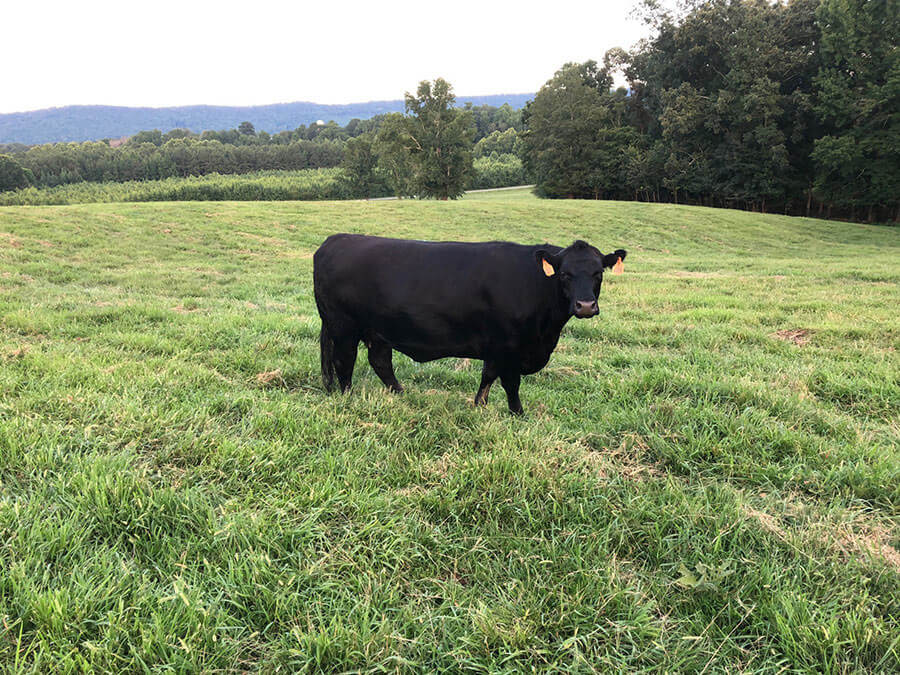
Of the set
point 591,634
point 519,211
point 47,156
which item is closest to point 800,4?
point 519,211

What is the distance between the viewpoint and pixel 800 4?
3975 centimetres

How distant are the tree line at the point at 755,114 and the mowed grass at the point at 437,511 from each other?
4254cm

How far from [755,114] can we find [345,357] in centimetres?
4791

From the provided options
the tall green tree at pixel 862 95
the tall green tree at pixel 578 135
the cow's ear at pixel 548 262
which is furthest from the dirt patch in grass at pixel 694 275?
the tall green tree at pixel 578 135

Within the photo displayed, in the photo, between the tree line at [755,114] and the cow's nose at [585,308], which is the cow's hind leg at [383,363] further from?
the tree line at [755,114]

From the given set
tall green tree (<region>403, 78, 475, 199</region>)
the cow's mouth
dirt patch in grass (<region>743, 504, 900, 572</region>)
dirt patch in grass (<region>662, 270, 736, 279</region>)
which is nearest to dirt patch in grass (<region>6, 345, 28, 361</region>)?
the cow's mouth

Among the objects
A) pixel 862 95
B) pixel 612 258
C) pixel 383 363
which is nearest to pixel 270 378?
pixel 383 363

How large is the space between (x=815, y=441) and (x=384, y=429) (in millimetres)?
3463

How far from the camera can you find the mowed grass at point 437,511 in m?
1.90

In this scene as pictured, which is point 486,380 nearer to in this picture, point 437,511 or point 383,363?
point 383,363

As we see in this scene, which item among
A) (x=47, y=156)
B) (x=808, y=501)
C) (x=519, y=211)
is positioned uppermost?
(x=47, y=156)

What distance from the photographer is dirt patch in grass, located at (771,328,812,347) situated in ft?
23.1

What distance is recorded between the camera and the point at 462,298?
176 inches

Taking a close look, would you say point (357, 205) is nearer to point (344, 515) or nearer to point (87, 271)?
point (87, 271)
